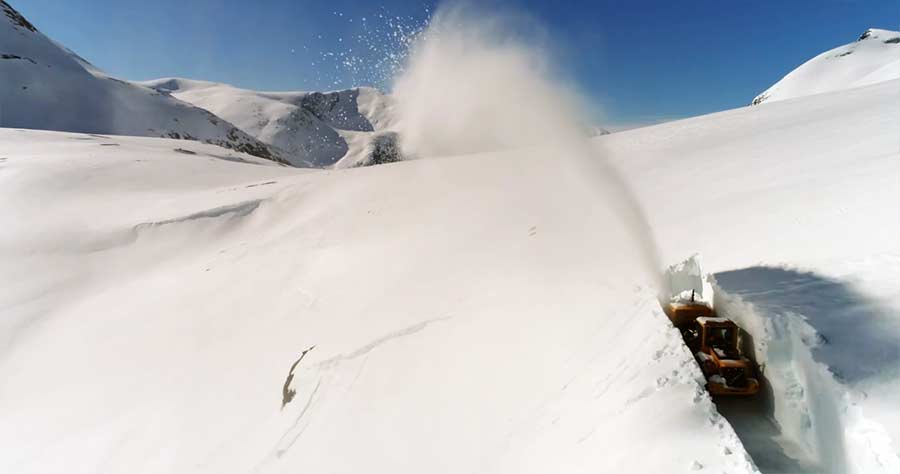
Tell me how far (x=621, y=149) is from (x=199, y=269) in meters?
16.7

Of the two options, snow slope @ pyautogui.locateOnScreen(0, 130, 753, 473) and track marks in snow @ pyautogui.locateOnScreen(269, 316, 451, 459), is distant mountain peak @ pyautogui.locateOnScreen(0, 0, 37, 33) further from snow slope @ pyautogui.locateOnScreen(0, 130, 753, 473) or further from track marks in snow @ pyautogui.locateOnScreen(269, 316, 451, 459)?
track marks in snow @ pyautogui.locateOnScreen(269, 316, 451, 459)

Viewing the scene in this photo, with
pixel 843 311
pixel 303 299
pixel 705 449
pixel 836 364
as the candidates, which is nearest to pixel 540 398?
pixel 705 449

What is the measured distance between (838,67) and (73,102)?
178739 millimetres

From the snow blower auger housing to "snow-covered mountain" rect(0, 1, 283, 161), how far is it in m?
82.2

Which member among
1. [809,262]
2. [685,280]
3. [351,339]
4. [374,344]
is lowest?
[351,339]

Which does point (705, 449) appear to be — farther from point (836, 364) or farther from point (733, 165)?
point (733, 165)

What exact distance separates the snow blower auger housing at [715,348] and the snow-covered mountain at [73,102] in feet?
270

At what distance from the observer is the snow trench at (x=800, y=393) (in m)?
3.61

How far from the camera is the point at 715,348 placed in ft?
17.2

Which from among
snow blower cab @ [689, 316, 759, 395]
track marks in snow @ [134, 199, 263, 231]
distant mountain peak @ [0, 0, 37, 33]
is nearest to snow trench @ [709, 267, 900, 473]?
snow blower cab @ [689, 316, 759, 395]

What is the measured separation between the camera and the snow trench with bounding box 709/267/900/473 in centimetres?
361

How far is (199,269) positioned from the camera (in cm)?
1347

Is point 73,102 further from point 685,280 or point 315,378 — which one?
point 685,280

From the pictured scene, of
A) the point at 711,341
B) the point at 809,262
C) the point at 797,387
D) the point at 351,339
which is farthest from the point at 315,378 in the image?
the point at 809,262
